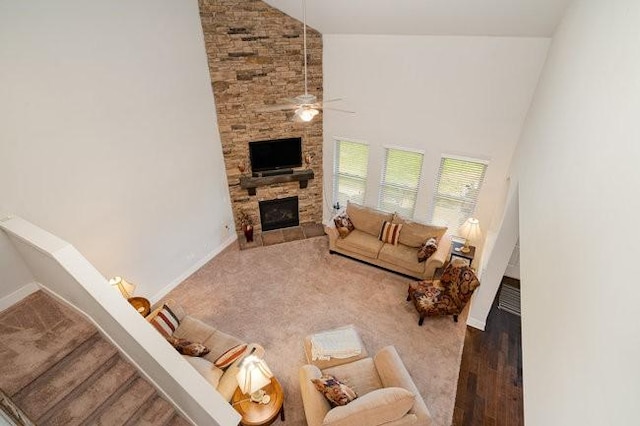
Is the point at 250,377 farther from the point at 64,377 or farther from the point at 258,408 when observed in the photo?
the point at 64,377

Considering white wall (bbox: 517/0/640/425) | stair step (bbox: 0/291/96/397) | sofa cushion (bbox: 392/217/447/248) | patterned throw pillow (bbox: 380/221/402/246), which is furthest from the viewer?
patterned throw pillow (bbox: 380/221/402/246)

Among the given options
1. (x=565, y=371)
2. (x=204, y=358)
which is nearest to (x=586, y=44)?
(x=565, y=371)

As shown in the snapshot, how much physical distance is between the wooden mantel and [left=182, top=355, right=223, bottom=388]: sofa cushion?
3527mm

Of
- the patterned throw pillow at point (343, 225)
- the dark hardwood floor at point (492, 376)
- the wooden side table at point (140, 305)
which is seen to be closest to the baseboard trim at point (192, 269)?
the wooden side table at point (140, 305)

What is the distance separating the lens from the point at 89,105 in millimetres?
3992

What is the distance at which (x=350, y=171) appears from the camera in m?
7.06

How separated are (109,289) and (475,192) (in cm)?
572

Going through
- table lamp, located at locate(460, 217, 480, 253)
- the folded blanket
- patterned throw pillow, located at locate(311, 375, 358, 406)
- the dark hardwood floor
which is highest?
table lamp, located at locate(460, 217, 480, 253)

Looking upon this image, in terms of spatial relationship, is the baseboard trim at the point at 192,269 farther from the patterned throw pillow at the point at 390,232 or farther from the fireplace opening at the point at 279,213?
the patterned throw pillow at the point at 390,232

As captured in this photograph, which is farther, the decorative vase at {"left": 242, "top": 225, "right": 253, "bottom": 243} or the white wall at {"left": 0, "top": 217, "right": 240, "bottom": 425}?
the decorative vase at {"left": 242, "top": 225, "right": 253, "bottom": 243}

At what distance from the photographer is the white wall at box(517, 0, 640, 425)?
102 centimetres

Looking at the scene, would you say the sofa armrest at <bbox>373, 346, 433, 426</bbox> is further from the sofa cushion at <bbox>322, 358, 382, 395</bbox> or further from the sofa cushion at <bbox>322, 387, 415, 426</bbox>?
the sofa cushion at <bbox>322, 387, 415, 426</bbox>

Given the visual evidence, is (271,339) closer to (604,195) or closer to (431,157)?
(431,157)

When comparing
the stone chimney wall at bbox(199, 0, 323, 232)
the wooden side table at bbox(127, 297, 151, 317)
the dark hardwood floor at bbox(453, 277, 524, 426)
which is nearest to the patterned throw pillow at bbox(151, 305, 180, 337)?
the wooden side table at bbox(127, 297, 151, 317)
